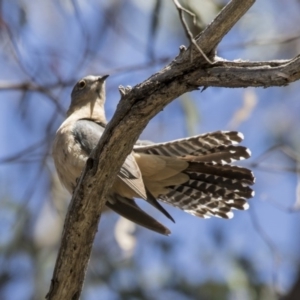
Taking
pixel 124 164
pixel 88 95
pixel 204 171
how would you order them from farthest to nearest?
pixel 88 95
pixel 204 171
pixel 124 164

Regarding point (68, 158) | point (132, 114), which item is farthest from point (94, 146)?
point (132, 114)

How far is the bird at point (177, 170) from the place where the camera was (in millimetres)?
4430

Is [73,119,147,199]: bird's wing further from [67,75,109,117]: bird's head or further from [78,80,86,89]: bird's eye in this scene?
[78,80,86,89]: bird's eye

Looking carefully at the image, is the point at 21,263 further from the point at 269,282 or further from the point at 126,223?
the point at 269,282

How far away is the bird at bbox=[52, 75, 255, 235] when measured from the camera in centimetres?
443

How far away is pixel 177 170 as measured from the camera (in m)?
4.52

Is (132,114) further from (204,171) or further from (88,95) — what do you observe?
(88,95)

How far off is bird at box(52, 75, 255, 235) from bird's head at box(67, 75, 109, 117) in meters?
0.67

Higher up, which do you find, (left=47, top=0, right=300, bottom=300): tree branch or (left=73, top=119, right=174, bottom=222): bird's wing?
(left=73, top=119, right=174, bottom=222): bird's wing

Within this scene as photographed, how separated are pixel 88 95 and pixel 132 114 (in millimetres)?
2534

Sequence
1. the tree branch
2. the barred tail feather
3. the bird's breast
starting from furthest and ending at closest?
the barred tail feather < the bird's breast < the tree branch

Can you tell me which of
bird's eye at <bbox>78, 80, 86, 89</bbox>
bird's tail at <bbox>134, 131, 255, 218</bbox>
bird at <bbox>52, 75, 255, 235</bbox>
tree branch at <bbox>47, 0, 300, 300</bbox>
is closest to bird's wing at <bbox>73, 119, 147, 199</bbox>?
bird at <bbox>52, 75, 255, 235</bbox>

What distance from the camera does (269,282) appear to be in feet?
21.0

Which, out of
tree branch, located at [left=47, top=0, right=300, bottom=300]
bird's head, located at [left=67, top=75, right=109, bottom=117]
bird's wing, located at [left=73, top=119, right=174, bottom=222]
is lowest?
tree branch, located at [left=47, top=0, right=300, bottom=300]
